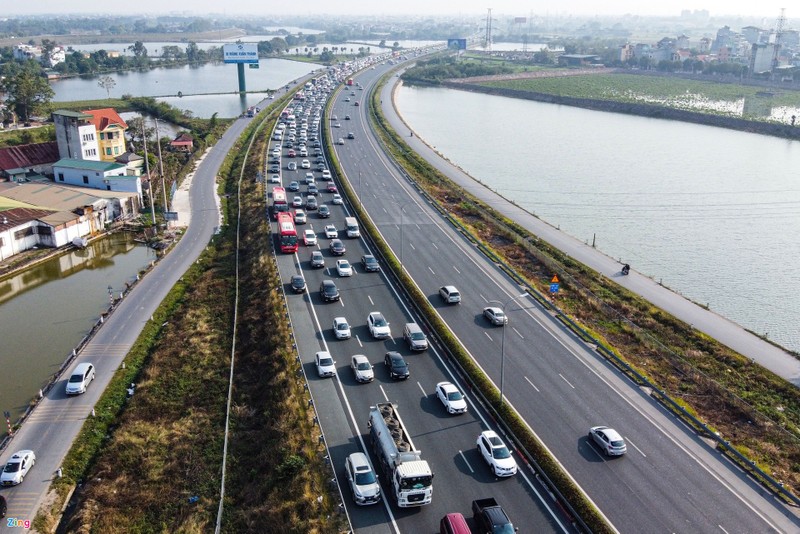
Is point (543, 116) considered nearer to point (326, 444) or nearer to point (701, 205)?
point (701, 205)

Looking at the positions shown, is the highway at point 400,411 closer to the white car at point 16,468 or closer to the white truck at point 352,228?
the white truck at point 352,228

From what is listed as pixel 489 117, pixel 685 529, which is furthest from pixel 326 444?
pixel 489 117

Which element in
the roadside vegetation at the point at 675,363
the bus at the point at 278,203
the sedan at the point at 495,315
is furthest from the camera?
the bus at the point at 278,203

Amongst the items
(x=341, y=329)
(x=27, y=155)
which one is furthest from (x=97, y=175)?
(x=341, y=329)

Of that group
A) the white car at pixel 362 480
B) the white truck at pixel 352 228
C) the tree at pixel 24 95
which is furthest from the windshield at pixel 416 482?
the tree at pixel 24 95

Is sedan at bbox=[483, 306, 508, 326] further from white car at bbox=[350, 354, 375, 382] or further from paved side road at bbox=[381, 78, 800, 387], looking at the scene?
paved side road at bbox=[381, 78, 800, 387]

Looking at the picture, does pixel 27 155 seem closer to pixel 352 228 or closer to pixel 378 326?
pixel 352 228

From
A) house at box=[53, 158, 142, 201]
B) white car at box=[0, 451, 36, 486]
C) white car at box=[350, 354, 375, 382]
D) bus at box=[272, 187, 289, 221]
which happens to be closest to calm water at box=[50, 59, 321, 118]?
house at box=[53, 158, 142, 201]
